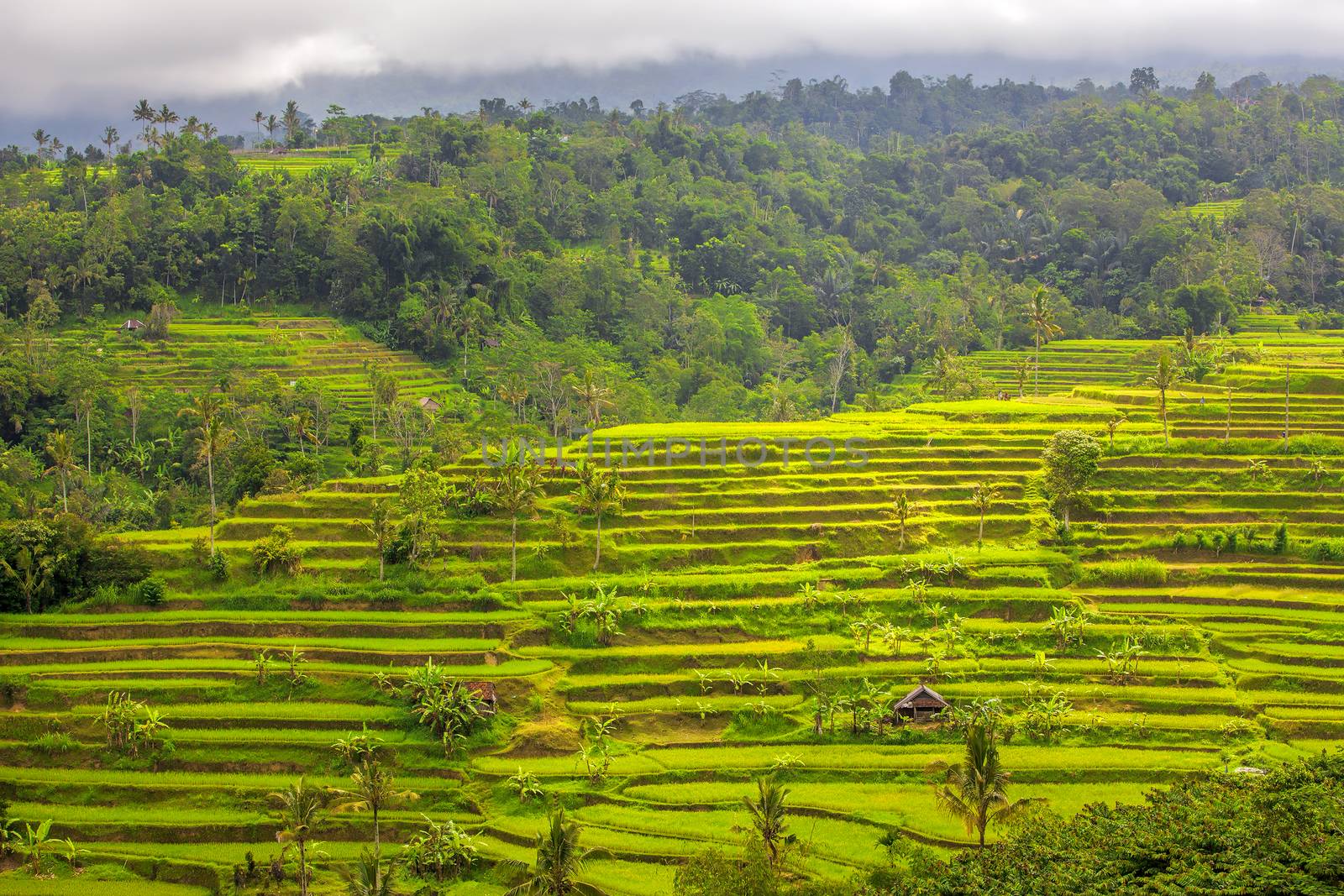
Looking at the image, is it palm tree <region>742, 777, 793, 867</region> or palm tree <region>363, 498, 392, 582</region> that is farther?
palm tree <region>363, 498, 392, 582</region>

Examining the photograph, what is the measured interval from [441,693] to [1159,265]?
64956 millimetres

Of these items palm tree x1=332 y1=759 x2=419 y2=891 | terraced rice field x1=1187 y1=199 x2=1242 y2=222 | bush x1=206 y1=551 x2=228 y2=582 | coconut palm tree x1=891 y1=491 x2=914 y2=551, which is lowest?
palm tree x1=332 y1=759 x2=419 y2=891

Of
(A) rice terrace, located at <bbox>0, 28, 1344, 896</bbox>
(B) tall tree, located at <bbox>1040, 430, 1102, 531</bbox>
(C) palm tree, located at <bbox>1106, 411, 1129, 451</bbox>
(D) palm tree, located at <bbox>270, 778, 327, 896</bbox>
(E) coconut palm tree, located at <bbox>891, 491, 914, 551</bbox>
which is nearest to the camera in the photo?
(D) palm tree, located at <bbox>270, 778, 327, 896</bbox>

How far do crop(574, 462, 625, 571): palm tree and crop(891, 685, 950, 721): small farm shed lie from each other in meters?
10.7

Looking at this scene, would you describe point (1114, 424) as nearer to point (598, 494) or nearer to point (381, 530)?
point (598, 494)

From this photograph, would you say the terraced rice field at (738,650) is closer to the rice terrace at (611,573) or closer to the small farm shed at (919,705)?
the rice terrace at (611,573)

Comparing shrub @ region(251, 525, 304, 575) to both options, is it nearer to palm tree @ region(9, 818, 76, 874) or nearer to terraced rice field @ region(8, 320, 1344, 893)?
terraced rice field @ region(8, 320, 1344, 893)

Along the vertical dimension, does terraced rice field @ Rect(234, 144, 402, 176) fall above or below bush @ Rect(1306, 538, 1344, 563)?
above

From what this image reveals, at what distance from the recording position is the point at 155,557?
37562 mm

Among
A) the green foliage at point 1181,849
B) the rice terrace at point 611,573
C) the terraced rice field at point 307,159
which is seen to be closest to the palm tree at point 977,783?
the rice terrace at point 611,573

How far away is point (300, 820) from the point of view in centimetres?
2509

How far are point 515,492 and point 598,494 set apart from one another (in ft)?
8.26

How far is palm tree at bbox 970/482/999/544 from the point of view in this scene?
1572 inches

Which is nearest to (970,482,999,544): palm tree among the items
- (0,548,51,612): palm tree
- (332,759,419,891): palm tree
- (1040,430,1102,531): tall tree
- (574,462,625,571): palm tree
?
(1040,430,1102,531): tall tree
